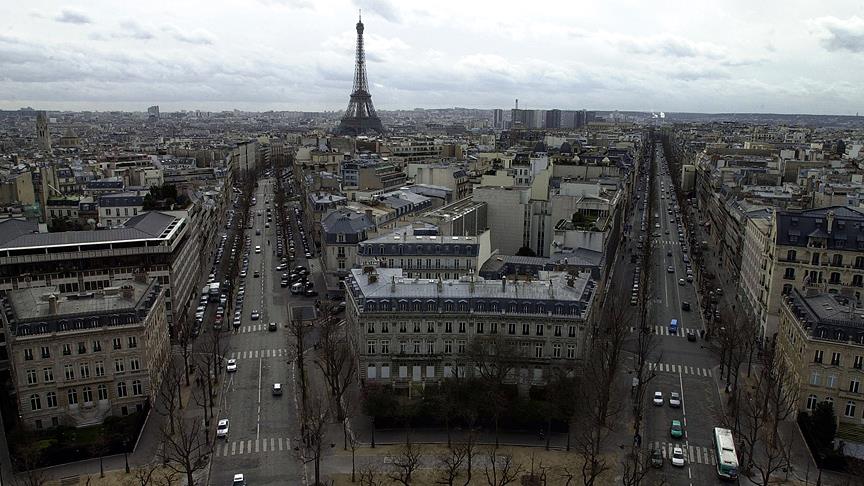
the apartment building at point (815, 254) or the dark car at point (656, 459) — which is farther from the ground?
the apartment building at point (815, 254)

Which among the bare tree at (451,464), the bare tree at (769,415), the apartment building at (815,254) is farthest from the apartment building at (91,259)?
the apartment building at (815,254)

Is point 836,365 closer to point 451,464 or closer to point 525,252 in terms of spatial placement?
point 451,464

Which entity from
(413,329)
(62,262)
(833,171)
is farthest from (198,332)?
(833,171)

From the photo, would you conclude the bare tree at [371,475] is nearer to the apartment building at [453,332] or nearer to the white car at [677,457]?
the apartment building at [453,332]

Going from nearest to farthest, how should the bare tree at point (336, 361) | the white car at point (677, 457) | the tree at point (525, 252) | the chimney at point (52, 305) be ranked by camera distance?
1. the white car at point (677, 457)
2. the chimney at point (52, 305)
3. the bare tree at point (336, 361)
4. the tree at point (525, 252)

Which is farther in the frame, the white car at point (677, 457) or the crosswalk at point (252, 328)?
the crosswalk at point (252, 328)

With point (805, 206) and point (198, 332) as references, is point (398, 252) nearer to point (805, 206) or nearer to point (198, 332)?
point (198, 332)

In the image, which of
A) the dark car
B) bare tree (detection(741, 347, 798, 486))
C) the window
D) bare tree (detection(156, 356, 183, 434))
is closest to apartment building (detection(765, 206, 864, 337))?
bare tree (detection(741, 347, 798, 486))

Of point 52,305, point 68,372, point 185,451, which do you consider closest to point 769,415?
point 185,451

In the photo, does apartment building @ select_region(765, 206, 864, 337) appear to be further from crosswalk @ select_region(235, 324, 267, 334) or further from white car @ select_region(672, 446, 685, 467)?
crosswalk @ select_region(235, 324, 267, 334)
